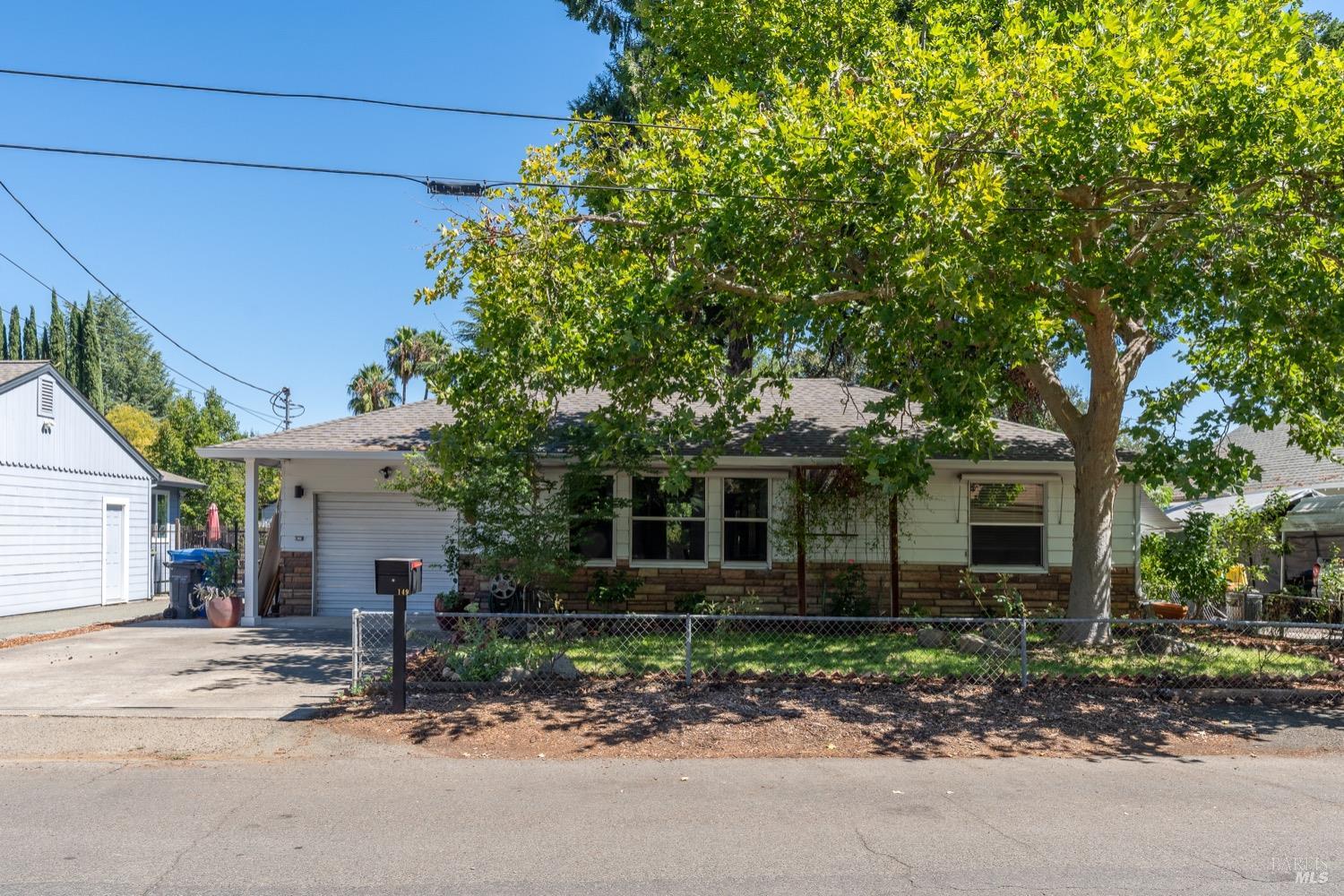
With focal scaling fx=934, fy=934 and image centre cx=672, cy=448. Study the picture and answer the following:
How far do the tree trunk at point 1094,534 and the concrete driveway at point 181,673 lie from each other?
29.5 ft

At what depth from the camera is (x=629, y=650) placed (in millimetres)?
11742

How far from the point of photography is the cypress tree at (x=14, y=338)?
45719mm

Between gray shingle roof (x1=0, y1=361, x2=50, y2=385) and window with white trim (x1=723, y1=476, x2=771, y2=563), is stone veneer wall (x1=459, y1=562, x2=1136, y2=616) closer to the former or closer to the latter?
window with white trim (x1=723, y1=476, x2=771, y2=563)

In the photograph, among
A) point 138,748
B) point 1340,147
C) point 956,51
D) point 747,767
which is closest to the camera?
point 747,767

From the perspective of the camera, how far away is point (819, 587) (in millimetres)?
14742

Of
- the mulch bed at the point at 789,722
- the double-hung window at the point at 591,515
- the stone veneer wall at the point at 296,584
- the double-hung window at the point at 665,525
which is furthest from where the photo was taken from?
the stone veneer wall at the point at 296,584

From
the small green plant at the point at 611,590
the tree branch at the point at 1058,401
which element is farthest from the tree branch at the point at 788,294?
the small green plant at the point at 611,590

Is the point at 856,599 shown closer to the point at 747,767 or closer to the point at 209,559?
the point at 747,767

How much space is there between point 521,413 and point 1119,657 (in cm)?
776

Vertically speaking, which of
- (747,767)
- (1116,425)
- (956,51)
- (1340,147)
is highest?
(956,51)

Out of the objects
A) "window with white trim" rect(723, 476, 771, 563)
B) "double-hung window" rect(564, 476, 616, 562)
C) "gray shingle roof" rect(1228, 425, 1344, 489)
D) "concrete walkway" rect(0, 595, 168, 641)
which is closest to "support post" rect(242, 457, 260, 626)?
"concrete walkway" rect(0, 595, 168, 641)

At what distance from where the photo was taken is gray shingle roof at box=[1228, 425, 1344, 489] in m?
22.2

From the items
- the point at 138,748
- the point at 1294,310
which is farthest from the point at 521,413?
the point at 1294,310

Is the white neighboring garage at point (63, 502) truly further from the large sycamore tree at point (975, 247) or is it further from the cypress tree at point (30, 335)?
the cypress tree at point (30, 335)
